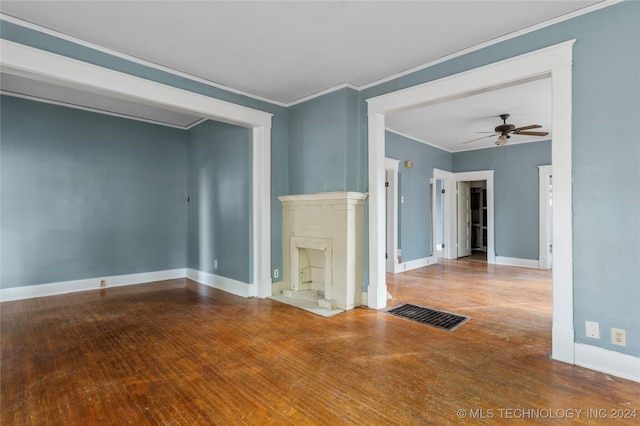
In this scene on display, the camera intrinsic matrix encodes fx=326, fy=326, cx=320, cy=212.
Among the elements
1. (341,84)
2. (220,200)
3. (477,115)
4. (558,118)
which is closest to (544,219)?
(477,115)

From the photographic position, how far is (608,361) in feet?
7.85

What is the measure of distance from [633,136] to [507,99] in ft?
8.04

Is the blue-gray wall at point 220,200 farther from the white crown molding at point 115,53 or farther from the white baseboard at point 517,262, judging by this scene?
the white baseboard at point 517,262

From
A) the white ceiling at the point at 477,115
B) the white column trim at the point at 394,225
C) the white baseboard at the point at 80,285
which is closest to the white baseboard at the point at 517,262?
the white ceiling at the point at 477,115

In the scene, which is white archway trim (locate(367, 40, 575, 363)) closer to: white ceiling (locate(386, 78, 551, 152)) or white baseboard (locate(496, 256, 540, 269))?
white ceiling (locate(386, 78, 551, 152))

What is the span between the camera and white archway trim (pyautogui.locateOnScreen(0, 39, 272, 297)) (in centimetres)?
277

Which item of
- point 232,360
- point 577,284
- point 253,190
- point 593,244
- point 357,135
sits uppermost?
point 357,135

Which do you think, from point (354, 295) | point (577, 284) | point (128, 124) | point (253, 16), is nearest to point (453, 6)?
point (253, 16)

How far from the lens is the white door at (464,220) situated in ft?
27.2

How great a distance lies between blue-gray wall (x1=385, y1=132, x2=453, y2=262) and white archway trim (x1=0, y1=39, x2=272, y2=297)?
2764 millimetres

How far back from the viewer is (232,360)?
Answer: 2631 mm

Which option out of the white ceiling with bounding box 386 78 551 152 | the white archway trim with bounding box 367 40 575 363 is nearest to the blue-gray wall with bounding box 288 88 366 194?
the white archway trim with bounding box 367 40 575 363

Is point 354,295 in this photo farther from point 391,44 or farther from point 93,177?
point 93,177

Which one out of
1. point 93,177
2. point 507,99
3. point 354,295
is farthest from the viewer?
A: point 93,177
